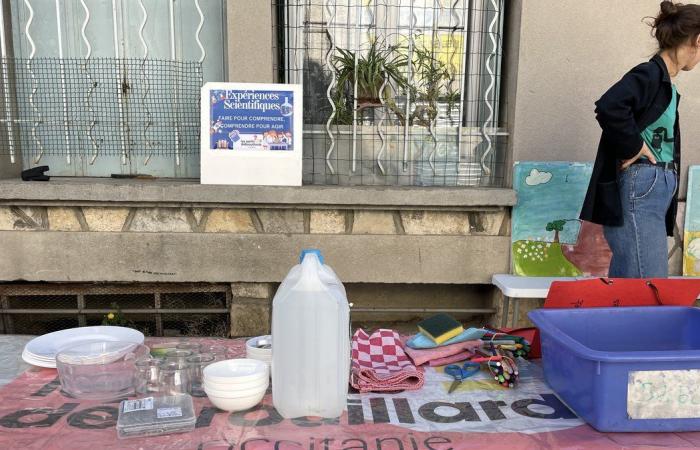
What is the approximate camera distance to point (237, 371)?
135 centimetres

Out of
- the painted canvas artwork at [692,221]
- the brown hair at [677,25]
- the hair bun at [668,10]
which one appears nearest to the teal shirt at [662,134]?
the brown hair at [677,25]

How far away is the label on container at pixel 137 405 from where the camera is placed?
4.09ft

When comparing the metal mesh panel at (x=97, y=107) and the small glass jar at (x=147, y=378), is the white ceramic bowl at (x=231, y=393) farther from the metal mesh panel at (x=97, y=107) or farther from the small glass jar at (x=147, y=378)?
the metal mesh panel at (x=97, y=107)

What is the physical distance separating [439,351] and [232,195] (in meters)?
1.94

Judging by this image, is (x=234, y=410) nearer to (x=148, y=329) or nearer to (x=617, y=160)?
(x=617, y=160)

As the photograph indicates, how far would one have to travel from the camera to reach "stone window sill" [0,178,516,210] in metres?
3.17

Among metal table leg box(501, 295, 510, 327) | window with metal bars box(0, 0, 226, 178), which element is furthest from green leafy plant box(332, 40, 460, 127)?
metal table leg box(501, 295, 510, 327)

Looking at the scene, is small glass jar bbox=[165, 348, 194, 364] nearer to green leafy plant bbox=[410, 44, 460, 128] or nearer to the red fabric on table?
the red fabric on table

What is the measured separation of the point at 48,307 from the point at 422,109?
3009 mm

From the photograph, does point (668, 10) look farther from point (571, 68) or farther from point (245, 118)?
point (245, 118)

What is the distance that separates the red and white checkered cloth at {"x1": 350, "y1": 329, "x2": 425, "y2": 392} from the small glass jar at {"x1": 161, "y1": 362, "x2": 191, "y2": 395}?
1.52ft

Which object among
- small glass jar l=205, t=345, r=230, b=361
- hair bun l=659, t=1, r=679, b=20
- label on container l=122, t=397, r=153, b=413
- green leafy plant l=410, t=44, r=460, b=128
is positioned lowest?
small glass jar l=205, t=345, r=230, b=361

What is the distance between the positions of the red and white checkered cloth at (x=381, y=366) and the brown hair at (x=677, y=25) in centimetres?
192

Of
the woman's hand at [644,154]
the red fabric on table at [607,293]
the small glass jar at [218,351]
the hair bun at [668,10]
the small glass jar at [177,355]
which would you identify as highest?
the hair bun at [668,10]
